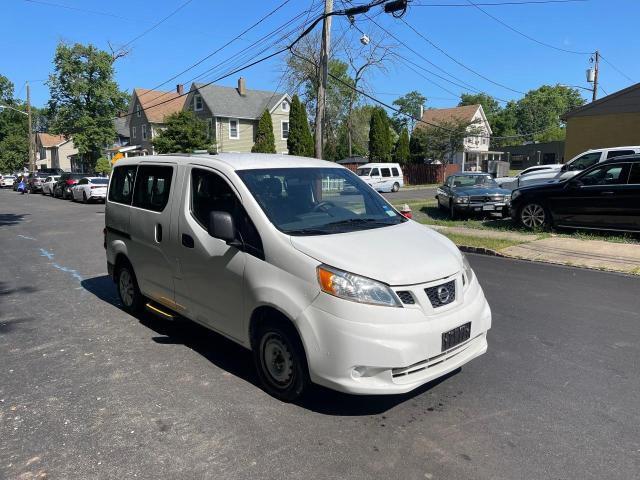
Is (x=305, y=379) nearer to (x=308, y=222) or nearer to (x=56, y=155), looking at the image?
(x=308, y=222)

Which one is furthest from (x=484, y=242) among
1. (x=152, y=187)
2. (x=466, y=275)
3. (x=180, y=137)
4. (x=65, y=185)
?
(x=180, y=137)

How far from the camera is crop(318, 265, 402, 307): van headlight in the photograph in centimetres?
340

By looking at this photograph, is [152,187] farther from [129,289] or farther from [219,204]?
[129,289]

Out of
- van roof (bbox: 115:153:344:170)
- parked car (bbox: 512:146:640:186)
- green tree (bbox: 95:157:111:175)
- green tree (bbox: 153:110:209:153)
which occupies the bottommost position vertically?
van roof (bbox: 115:153:344:170)

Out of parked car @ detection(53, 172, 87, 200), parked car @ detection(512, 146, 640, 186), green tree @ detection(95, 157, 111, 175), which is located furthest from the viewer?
green tree @ detection(95, 157, 111, 175)

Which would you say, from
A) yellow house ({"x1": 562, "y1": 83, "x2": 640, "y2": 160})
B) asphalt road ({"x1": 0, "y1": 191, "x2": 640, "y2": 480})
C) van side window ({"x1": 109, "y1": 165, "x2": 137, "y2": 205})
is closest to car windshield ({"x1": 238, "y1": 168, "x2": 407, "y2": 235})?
asphalt road ({"x1": 0, "y1": 191, "x2": 640, "y2": 480})

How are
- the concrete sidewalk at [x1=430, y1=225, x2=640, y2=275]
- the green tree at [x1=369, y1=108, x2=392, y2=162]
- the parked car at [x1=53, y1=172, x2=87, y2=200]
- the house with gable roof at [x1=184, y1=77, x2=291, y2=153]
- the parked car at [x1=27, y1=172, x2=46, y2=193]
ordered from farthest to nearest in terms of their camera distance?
the house with gable roof at [x1=184, y1=77, x2=291, y2=153]
the green tree at [x1=369, y1=108, x2=392, y2=162]
the parked car at [x1=27, y1=172, x2=46, y2=193]
the parked car at [x1=53, y1=172, x2=87, y2=200]
the concrete sidewalk at [x1=430, y1=225, x2=640, y2=275]

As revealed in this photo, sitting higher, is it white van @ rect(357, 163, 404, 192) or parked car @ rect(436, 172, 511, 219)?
white van @ rect(357, 163, 404, 192)

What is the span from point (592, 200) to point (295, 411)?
9.76 meters

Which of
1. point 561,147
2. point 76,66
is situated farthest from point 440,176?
point 76,66

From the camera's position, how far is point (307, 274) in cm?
353

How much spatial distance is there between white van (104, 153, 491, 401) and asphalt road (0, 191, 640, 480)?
0.35m

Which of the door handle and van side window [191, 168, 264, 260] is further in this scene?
the door handle

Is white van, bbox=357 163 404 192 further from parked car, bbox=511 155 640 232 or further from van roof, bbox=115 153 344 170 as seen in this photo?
van roof, bbox=115 153 344 170
